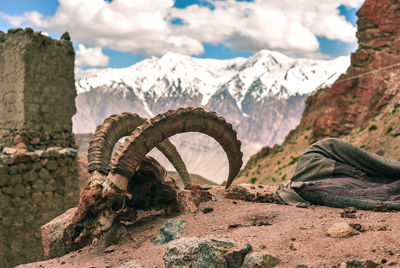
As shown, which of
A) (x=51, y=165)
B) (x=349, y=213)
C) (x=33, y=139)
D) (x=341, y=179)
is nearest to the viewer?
(x=349, y=213)

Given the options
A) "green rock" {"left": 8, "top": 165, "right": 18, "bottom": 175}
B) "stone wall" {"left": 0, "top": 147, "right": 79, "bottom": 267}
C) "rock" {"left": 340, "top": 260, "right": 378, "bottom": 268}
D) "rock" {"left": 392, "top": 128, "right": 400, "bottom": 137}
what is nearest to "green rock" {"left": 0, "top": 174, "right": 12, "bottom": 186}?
"stone wall" {"left": 0, "top": 147, "right": 79, "bottom": 267}

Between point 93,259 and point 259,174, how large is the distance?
22403 millimetres

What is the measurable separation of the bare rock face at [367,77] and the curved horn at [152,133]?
17465mm

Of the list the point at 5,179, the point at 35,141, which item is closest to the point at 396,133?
the point at 35,141

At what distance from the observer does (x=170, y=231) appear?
16.5 feet

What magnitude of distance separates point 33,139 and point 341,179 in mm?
9516

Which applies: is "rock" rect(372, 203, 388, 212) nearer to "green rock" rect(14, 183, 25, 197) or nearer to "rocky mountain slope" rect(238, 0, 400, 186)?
"green rock" rect(14, 183, 25, 197)

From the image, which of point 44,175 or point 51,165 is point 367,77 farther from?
point 44,175

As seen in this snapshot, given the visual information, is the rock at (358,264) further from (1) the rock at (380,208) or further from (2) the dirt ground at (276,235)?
(1) the rock at (380,208)

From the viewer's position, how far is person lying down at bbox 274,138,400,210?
19.4 ft

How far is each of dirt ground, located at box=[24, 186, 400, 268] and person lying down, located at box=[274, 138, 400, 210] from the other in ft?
0.85

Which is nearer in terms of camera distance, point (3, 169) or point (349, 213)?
point (349, 213)

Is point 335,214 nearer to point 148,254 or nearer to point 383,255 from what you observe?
point 383,255

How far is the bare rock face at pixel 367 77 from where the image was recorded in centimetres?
2144
